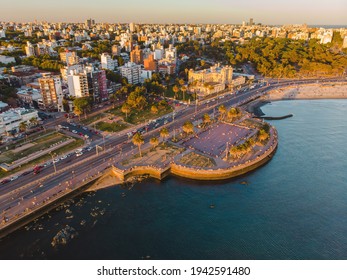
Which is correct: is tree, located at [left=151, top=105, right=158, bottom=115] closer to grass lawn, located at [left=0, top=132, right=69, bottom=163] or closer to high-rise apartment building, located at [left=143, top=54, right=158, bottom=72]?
grass lawn, located at [left=0, top=132, right=69, bottom=163]

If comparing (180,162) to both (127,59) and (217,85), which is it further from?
(127,59)

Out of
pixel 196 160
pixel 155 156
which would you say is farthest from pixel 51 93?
pixel 196 160

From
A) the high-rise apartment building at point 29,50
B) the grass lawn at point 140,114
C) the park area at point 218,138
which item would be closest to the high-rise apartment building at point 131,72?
the grass lawn at point 140,114

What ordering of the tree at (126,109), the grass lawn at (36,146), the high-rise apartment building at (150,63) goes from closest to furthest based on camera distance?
the grass lawn at (36,146) → the tree at (126,109) → the high-rise apartment building at (150,63)

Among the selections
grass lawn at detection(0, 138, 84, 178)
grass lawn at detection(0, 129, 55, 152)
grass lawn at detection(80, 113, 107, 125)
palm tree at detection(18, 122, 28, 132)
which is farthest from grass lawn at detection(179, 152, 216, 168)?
palm tree at detection(18, 122, 28, 132)

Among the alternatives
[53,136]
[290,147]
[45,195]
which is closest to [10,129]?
[53,136]

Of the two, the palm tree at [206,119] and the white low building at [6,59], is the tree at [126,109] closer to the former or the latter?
the palm tree at [206,119]
